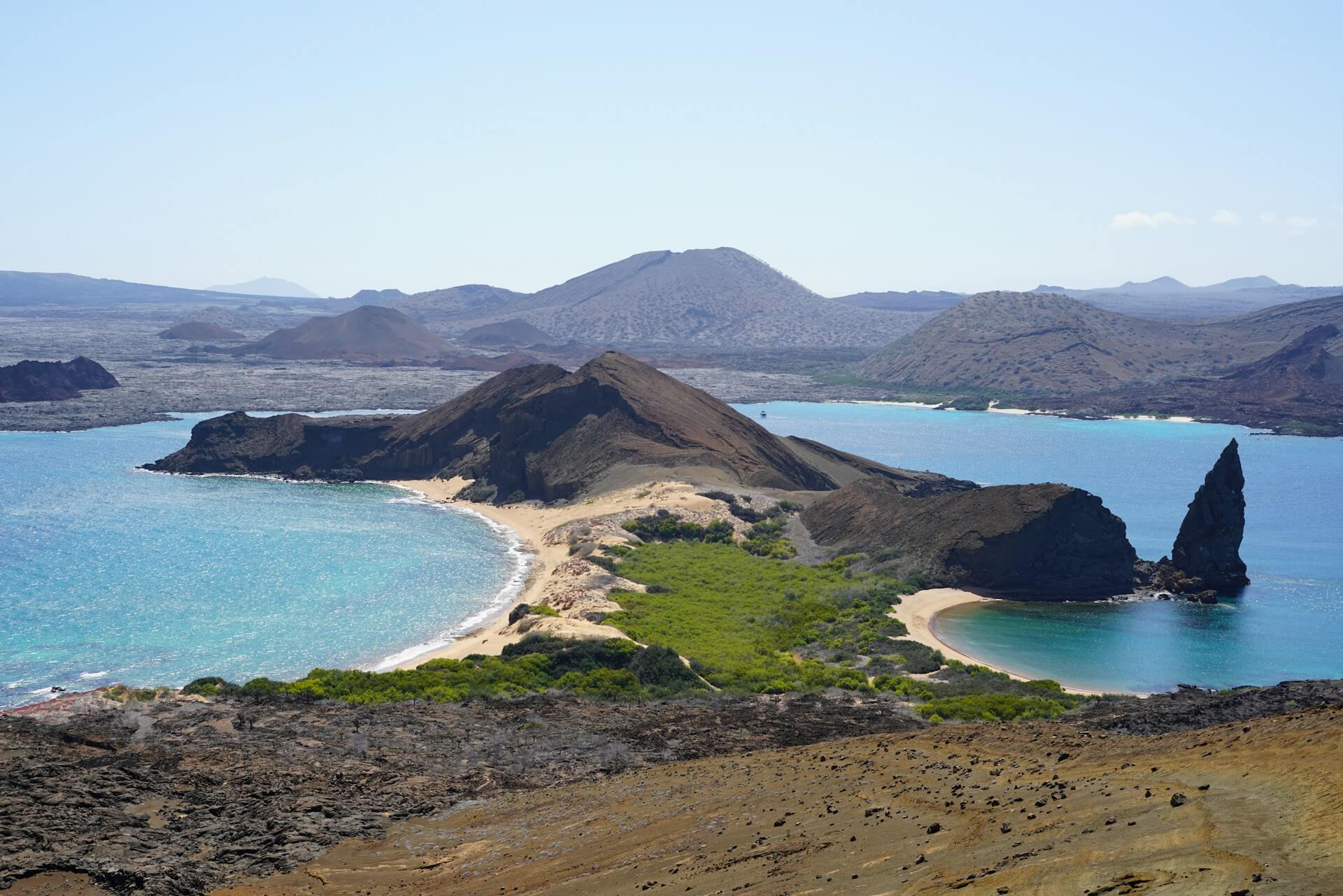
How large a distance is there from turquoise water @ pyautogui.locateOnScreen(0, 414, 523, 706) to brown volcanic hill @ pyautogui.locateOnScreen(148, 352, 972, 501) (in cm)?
626

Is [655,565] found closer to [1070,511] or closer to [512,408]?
[1070,511]

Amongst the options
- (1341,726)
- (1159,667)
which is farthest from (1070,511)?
(1341,726)

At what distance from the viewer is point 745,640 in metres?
50.7

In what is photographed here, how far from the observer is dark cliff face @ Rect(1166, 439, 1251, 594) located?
6556cm

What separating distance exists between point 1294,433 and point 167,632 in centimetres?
14856

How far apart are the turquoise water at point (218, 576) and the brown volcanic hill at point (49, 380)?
63.4m

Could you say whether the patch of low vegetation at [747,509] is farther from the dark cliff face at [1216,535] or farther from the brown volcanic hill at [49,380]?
the brown volcanic hill at [49,380]

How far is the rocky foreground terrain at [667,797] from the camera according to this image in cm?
1673

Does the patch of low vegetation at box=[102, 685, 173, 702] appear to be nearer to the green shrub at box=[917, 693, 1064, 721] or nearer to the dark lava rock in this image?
the green shrub at box=[917, 693, 1064, 721]

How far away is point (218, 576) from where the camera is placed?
6450 cm

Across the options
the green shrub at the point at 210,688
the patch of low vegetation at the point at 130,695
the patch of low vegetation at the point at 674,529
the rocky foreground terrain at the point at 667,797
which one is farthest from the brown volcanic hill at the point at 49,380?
the rocky foreground terrain at the point at 667,797

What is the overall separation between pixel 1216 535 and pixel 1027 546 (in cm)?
1142

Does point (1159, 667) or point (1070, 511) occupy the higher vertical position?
point (1070, 511)

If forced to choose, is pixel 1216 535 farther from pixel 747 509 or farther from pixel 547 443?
pixel 547 443
